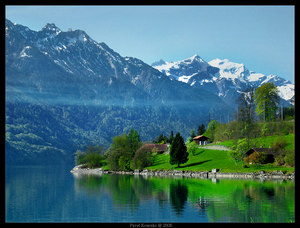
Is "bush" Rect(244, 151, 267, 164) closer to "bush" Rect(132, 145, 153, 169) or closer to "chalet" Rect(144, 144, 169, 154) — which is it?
"bush" Rect(132, 145, 153, 169)

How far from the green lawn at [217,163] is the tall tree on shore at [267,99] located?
15.3 meters

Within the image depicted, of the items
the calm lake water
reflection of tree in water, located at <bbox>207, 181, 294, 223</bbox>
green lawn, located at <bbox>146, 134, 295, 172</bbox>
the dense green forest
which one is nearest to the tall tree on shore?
the dense green forest

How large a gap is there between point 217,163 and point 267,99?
104ft

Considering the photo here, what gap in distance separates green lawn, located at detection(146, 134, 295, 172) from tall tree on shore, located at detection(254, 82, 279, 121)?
15328mm

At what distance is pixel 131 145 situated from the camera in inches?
5876

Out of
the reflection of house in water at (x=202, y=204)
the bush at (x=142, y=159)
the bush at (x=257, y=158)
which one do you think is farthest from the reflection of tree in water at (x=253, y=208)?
the bush at (x=142, y=159)

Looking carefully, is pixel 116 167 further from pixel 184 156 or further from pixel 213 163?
pixel 213 163

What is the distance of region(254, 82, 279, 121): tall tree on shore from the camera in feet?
426

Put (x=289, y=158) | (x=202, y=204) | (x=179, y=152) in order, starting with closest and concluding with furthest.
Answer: (x=202, y=204)
(x=289, y=158)
(x=179, y=152)

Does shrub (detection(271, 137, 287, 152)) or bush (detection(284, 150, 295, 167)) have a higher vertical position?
shrub (detection(271, 137, 287, 152))

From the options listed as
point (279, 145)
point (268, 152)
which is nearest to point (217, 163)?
point (268, 152)

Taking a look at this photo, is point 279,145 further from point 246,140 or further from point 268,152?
point 246,140

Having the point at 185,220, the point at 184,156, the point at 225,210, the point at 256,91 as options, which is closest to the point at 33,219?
the point at 185,220

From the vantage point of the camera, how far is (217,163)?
370ft
